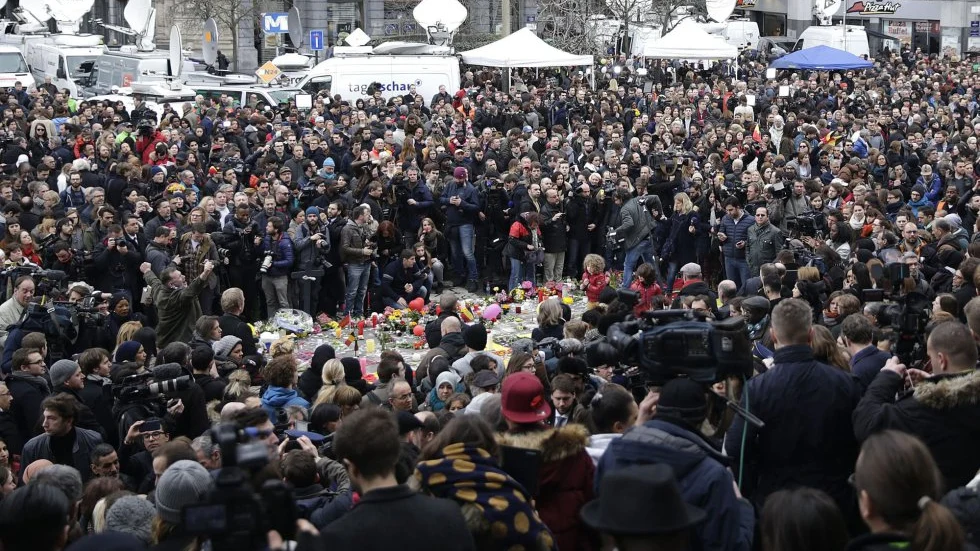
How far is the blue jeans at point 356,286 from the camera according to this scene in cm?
1420

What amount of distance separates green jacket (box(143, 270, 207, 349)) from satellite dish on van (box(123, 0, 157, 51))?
20.6 meters

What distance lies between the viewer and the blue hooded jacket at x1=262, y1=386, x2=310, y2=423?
807 centimetres

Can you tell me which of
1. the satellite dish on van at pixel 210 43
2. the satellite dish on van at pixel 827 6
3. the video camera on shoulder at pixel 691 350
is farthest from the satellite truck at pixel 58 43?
the video camera on shoulder at pixel 691 350

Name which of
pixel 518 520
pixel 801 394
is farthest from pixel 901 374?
pixel 518 520

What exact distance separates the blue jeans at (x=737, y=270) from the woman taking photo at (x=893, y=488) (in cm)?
1000

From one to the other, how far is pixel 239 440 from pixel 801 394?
2.71 meters

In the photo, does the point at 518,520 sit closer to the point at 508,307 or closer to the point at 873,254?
the point at 873,254

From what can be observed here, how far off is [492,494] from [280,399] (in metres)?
3.95

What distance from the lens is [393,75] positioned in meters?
25.9

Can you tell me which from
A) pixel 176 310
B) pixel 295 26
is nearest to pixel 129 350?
pixel 176 310

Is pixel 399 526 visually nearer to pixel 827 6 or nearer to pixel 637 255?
pixel 637 255

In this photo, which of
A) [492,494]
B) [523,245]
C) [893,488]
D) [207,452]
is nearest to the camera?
[893,488]

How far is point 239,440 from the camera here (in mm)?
3717

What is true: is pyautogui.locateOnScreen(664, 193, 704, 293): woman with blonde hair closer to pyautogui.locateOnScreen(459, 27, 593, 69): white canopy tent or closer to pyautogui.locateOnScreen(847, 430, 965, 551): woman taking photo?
pyautogui.locateOnScreen(847, 430, 965, 551): woman taking photo
